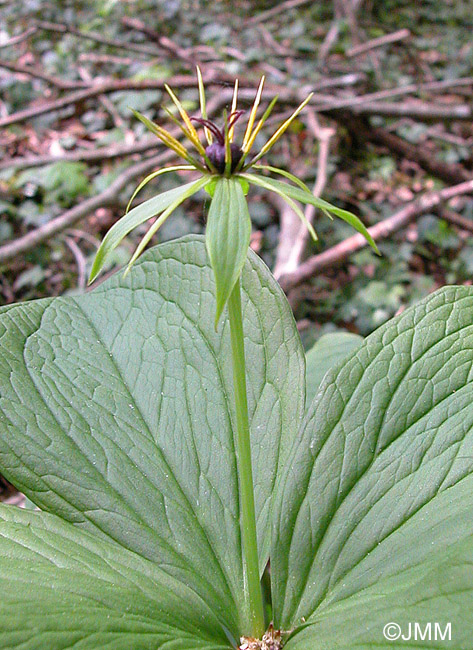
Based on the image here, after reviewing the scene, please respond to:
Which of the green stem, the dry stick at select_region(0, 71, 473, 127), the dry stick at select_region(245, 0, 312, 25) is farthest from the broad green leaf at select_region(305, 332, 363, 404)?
the dry stick at select_region(245, 0, 312, 25)

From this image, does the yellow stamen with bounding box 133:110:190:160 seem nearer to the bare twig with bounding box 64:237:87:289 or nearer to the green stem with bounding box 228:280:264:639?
the green stem with bounding box 228:280:264:639

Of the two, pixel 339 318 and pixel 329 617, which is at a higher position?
pixel 329 617

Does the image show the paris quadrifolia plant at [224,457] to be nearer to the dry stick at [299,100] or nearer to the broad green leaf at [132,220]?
the broad green leaf at [132,220]

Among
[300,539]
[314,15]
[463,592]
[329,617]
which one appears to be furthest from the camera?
[314,15]

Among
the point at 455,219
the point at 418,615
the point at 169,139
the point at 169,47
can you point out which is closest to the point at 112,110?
the point at 169,47

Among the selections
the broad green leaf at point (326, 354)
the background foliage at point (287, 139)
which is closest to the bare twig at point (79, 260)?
the background foliage at point (287, 139)

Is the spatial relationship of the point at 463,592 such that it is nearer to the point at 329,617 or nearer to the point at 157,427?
the point at 329,617

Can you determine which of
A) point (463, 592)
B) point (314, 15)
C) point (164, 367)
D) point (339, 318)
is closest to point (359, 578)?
point (463, 592)

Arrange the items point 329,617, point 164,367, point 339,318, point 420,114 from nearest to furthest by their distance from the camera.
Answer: point 329,617 → point 164,367 → point 339,318 → point 420,114
